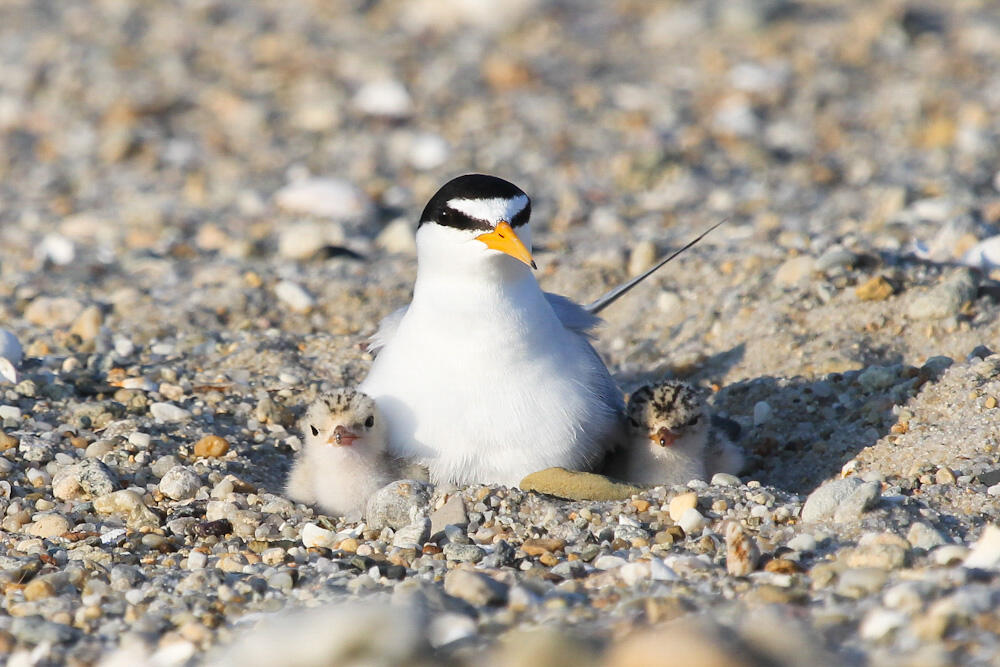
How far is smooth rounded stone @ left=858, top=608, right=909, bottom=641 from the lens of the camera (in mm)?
2568

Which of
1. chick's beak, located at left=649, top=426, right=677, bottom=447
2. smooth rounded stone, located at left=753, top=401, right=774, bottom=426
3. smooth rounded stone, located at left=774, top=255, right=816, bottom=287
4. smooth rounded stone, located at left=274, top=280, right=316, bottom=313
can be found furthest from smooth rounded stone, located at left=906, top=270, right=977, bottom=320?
smooth rounded stone, located at left=274, top=280, right=316, bottom=313

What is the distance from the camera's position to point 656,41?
917cm

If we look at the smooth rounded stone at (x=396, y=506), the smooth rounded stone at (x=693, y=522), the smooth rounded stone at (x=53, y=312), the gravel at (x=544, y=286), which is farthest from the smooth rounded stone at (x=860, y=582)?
the smooth rounded stone at (x=53, y=312)

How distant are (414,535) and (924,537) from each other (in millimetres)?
1345

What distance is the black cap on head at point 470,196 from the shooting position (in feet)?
12.2

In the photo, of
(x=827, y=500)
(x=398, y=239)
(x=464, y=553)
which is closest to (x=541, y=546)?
(x=464, y=553)

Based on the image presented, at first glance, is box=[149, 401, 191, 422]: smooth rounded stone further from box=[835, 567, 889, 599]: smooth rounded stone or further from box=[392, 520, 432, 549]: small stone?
box=[835, 567, 889, 599]: smooth rounded stone

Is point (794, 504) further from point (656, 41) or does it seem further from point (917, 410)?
point (656, 41)

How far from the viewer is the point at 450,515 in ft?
11.6

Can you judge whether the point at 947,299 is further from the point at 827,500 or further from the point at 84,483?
the point at 84,483

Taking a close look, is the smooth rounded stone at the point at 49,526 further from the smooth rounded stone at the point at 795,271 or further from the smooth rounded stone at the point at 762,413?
the smooth rounded stone at the point at 795,271

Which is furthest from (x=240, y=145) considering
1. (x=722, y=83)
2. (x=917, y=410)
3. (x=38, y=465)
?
(x=917, y=410)

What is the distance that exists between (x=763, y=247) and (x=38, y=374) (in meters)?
3.20

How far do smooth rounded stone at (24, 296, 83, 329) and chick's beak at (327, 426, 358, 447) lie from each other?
6.92 feet
